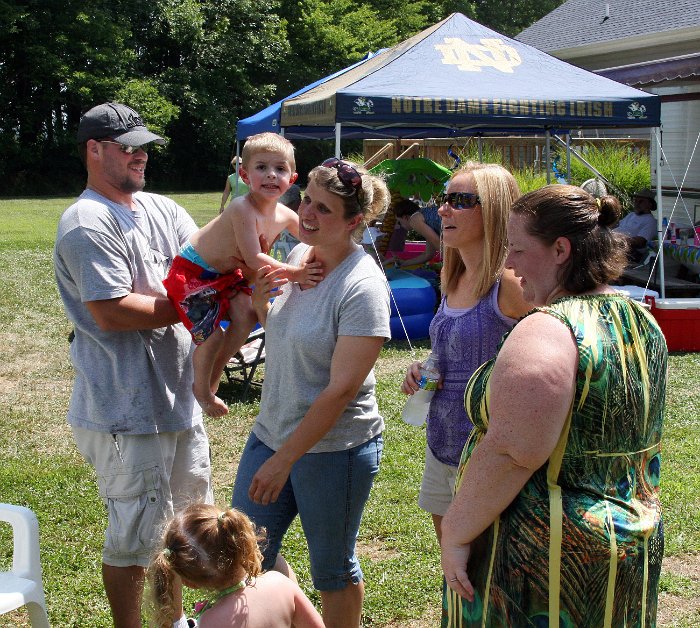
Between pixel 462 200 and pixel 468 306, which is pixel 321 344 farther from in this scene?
pixel 462 200

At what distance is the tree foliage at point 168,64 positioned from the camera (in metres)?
33.0

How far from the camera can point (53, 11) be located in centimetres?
3362

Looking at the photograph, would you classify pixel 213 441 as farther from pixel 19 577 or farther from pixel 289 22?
pixel 289 22

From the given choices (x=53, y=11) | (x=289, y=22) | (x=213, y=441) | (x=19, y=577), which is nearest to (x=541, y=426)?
(x=19, y=577)

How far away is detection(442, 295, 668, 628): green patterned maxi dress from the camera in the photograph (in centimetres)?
186

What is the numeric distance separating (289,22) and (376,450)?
4052cm

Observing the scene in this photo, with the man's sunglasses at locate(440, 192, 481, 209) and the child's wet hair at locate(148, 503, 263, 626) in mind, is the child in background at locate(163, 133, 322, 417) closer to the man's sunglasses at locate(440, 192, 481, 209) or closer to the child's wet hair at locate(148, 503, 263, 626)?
the man's sunglasses at locate(440, 192, 481, 209)

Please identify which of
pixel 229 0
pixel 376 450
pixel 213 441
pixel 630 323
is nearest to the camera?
pixel 630 323

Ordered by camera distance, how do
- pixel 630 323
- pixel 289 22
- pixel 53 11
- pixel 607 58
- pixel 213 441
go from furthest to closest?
pixel 289 22 < pixel 53 11 < pixel 607 58 < pixel 213 441 < pixel 630 323

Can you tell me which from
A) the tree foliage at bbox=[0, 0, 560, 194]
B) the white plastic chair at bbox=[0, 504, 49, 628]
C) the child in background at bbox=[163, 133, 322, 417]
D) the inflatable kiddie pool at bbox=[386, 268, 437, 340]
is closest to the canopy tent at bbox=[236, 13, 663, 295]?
the inflatable kiddie pool at bbox=[386, 268, 437, 340]

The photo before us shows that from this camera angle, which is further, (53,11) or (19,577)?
(53,11)

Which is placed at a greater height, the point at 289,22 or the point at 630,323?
the point at 289,22

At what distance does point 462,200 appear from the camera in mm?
2793

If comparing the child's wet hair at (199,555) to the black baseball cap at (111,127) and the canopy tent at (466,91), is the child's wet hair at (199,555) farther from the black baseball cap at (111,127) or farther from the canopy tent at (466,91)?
the canopy tent at (466,91)
